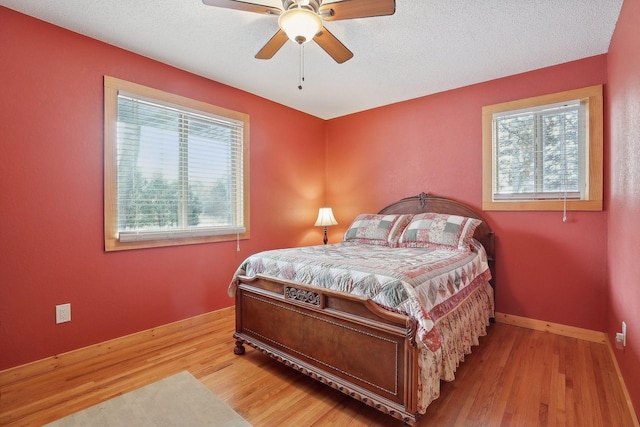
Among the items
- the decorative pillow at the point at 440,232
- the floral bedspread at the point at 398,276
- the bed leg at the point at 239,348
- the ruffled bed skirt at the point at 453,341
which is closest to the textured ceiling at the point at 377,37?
the decorative pillow at the point at 440,232

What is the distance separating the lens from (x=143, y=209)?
267 centimetres

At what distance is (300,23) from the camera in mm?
1688

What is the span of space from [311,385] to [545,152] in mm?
2907

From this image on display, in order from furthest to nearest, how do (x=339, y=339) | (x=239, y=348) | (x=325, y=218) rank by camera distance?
(x=325, y=218) < (x=239, y=348) < (x=339, y=339)

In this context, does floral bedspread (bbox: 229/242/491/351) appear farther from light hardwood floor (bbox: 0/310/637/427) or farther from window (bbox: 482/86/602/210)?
window (bbox: 482/86/602/210)

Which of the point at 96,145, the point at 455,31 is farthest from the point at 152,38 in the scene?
the point at 455,31

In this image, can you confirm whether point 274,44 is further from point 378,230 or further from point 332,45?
point 378,230

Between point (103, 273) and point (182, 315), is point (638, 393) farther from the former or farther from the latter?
point (103, 273)

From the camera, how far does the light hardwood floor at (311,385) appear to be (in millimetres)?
1700

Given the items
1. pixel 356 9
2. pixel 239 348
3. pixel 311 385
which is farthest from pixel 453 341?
pixel 356 9

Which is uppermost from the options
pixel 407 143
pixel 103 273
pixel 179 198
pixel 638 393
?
pixel 407 143

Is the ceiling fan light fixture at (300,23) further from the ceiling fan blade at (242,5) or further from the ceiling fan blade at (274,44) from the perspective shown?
the ceiling fan blade at (274,44)

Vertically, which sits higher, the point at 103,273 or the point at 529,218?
the point at 529,218

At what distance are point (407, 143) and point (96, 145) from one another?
10.4 feet
